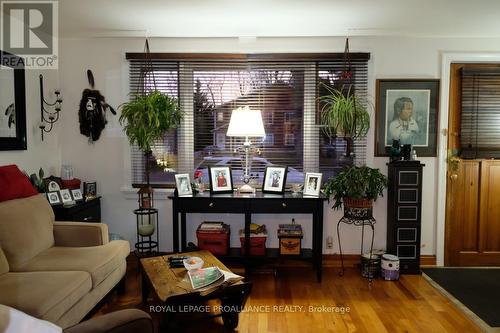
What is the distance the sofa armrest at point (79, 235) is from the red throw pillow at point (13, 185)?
372 mm

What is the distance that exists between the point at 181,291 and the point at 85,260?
0.83 meters

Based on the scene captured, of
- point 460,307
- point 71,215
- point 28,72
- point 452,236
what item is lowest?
point 460,307

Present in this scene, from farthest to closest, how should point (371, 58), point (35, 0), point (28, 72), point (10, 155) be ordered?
point (371, 58)
point (28, 72)
point (10, 155)
point (35, 0)

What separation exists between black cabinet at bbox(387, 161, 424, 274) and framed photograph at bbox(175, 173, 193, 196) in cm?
201

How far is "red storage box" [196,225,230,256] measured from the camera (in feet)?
11.5

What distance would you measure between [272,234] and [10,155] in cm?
257

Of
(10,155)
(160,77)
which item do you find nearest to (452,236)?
(160,77)

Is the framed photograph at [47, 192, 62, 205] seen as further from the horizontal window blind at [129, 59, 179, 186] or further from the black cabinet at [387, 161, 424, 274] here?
the black cabinet at [387, 161, 424, 274]

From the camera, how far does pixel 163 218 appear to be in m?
3.90

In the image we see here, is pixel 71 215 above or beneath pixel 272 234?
above

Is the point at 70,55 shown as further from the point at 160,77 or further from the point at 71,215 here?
the point at 71,215

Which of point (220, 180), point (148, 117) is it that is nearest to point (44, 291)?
point (148, 117)

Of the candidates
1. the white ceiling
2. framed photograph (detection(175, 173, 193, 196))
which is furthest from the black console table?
the white ceiling

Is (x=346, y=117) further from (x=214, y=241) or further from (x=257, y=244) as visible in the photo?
(x=214, y=241)
